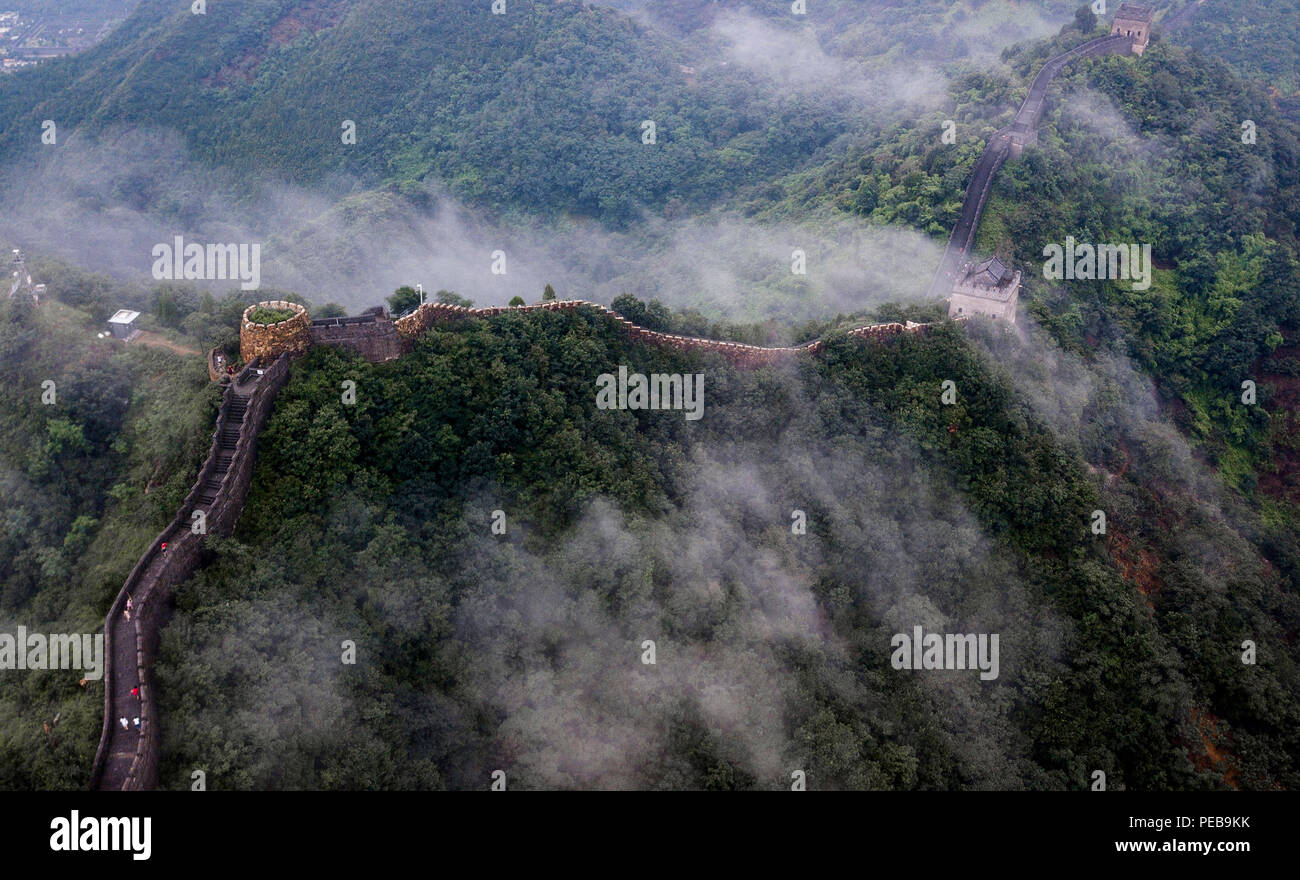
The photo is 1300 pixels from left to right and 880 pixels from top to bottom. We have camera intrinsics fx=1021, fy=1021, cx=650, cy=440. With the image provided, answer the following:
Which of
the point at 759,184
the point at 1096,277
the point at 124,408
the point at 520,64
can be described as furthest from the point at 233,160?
the point at 1096,277

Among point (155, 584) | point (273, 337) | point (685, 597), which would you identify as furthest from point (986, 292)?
point (155, 584)

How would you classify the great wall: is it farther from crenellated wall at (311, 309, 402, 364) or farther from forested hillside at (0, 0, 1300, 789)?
forested hillside at (0, 0, 1300, 789)

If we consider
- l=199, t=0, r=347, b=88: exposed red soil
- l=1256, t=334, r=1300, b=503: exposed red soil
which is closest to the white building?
l=199, t=0, r=347, b=88: exposed red soil

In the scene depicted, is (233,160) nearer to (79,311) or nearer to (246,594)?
(79,311)

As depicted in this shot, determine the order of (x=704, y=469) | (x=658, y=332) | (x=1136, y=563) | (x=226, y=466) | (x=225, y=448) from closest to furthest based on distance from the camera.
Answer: (x=226, y=466) → (x=225, y=448) → (x=704, y=469) → (x=658, y=332) → (x=1136, y=563)

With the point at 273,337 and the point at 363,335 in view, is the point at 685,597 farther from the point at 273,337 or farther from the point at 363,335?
the point at 273,337

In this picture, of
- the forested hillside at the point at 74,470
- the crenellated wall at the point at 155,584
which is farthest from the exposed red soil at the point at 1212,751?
the forested hillside at the point at 74,470
